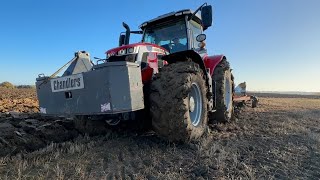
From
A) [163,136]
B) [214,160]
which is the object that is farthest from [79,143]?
[214,160]

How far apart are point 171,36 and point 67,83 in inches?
114

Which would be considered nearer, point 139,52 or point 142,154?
point 142,154

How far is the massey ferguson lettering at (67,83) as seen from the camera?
15.9 feet

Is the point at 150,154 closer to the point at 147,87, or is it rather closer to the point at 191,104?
the point at 147,87

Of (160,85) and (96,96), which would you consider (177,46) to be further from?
(96,96)

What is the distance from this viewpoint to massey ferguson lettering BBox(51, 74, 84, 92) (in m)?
4.86


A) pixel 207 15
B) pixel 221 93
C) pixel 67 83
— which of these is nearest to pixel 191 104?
pixel 221 93

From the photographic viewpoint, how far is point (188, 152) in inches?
196

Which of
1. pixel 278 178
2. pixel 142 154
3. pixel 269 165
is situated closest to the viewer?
pixel 278 178

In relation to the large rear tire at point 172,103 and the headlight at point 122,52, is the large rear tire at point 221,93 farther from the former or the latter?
the headlight at point 122,52

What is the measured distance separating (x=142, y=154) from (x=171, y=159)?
48 centimetres

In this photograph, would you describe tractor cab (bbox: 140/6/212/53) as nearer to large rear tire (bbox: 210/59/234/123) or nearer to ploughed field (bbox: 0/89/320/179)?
large rear tire (bbox: 210/59/234/123)

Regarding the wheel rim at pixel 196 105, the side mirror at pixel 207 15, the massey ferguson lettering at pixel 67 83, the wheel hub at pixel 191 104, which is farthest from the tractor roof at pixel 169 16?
the massey ferguson lettering at pixel 67 83

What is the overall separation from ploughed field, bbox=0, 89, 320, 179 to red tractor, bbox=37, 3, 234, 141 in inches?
17.1
